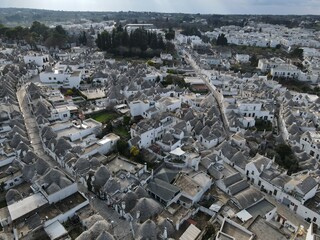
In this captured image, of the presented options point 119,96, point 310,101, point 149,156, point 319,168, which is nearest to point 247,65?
point 310,101

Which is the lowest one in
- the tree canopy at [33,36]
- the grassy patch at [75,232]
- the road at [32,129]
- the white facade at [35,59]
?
the grassy patch at [75,232]

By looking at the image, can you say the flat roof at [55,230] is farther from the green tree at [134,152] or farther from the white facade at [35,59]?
the white facade at [35,59]

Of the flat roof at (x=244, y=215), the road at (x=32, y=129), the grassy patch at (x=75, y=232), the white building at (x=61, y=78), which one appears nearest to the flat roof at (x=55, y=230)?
the grassy patch at (x=75, y=232)

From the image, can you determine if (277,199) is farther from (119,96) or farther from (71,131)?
(119,96)

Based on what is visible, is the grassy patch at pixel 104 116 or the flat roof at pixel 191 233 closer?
the flat roof at pixel 191 233

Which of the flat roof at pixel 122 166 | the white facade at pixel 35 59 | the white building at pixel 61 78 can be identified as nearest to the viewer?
the flat roof at pixel 122 166

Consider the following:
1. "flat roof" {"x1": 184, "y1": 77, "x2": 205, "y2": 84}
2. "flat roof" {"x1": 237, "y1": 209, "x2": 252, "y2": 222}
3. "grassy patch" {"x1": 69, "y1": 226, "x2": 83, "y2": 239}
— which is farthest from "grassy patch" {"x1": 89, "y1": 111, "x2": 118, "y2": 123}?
"flat roof" {"x1": 237, "y1": 209, "x2": 252, "y2": 222}

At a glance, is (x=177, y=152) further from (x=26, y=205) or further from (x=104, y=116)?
(x=104, y=116)
